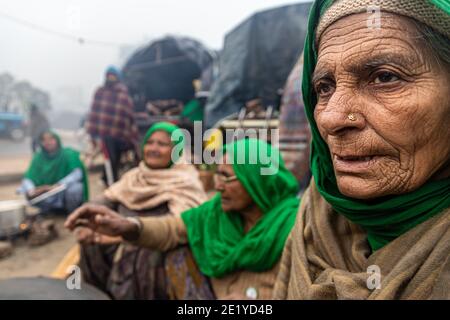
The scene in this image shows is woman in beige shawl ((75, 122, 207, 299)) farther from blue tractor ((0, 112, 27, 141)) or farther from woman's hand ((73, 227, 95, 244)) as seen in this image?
blue tractor ((0, 112, 27, 141))

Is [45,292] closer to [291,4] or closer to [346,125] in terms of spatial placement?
[346,125]

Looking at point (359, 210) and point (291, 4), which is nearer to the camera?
point (359, 210)

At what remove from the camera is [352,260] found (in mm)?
999

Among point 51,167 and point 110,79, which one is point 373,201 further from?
point 110,79

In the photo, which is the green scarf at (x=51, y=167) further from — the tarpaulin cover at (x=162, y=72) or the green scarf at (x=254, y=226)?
the tarpaulin cover at (x=162, y=72)

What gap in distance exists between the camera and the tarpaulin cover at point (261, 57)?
23.7 feet

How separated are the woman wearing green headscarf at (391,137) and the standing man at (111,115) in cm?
649

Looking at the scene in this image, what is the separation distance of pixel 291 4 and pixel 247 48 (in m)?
1.28

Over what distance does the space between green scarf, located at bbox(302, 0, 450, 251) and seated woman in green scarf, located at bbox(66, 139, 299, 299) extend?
0.96m

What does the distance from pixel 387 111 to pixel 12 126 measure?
24.4 metres

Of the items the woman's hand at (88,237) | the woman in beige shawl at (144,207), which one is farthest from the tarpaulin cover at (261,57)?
the woman's hand at (88,237)

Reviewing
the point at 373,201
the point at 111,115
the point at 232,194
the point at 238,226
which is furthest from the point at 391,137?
the point at 111,115

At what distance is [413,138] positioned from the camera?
0.83 m
